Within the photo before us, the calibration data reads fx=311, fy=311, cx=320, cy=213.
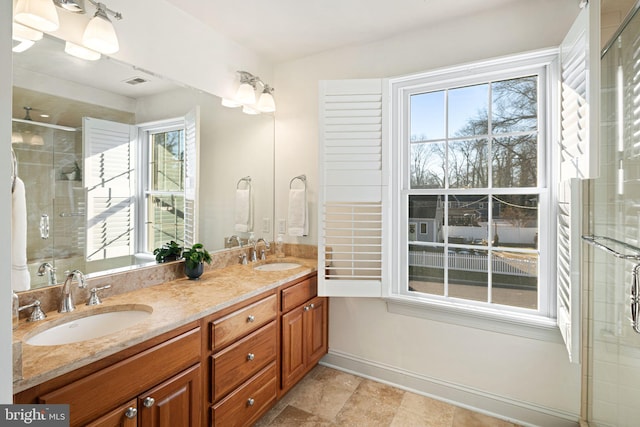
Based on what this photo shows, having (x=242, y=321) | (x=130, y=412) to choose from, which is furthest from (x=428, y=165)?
(x=130, y=412)

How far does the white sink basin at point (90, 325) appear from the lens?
1231mm

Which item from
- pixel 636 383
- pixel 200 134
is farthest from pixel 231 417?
pixel 636 383

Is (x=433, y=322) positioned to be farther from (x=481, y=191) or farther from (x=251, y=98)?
(x=251, y=98)

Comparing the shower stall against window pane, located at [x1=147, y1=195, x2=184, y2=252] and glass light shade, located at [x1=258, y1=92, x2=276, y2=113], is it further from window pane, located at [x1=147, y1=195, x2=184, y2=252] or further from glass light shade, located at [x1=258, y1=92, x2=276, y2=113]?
window pane, located at [x1=147, y1=195, x2=184, y2=252]

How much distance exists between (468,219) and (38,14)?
8.03 ft

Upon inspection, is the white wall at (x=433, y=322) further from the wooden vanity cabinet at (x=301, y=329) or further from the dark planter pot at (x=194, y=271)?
the dark planter pot at (x=194, y=271)

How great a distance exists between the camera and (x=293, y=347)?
2055mm

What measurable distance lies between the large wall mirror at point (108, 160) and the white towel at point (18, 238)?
0.63ft

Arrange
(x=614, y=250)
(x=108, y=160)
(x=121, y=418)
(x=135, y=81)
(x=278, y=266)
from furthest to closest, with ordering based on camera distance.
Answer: (x=278, y=266)
(x=135, y=81)
(x=108, y=160)
(x=614, y=250)
(x=121, y=418)

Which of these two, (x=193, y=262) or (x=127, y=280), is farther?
(x=193, y=262)

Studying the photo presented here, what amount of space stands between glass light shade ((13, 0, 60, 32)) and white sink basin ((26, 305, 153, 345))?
126 centimetres

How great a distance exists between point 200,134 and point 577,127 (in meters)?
2.12

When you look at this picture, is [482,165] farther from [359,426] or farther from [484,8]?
[359,426]

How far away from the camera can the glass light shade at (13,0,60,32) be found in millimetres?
1271
